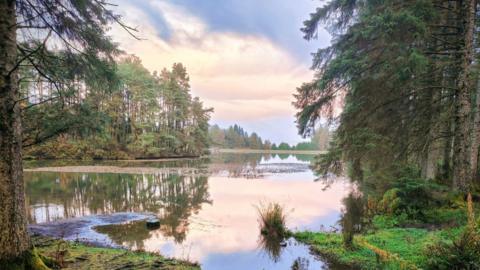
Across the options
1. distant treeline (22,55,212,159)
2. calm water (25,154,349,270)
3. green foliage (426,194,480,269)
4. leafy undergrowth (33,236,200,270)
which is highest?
distant treeline (22,55,212,159)

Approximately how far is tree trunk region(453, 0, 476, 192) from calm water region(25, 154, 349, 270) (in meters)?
3.68

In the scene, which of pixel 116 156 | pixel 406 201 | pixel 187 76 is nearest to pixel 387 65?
pixel 406 201

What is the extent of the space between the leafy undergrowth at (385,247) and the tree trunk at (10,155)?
5.07 metres

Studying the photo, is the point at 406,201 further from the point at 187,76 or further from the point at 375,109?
the point at 187,76

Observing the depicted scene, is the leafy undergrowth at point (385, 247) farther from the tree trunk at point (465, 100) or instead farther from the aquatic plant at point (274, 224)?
the tree trunk at point (465, 100)

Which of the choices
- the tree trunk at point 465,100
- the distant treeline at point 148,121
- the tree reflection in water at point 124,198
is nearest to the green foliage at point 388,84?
the tree trunk at point 465,100

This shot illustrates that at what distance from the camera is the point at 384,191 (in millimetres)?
8945

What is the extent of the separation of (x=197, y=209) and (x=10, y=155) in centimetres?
771

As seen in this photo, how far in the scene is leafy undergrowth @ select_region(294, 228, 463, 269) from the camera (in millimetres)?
4555

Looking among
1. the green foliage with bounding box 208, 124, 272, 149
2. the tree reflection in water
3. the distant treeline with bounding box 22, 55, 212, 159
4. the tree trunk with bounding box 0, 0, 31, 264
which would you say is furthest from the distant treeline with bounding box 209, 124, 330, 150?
the tree trunk with bounding box 0, 0, 31, 264

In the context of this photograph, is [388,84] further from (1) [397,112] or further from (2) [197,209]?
(2) [197,209]

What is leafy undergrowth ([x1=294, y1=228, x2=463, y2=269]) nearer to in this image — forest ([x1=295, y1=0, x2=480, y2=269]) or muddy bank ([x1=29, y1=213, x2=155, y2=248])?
forest ([x1=295, y1=0, x2=480, y2=269])

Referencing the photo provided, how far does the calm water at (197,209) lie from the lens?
6203mm

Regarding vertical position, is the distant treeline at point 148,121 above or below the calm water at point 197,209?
above
